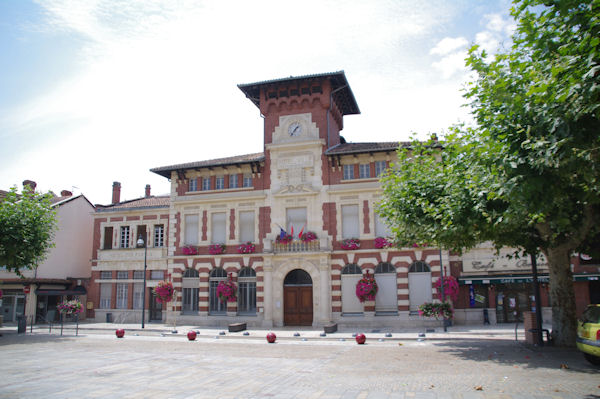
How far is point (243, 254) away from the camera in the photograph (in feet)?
95.7

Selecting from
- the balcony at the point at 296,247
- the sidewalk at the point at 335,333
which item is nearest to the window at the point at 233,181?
the balcony at the point at 296,247

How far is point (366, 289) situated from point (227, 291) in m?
8.61

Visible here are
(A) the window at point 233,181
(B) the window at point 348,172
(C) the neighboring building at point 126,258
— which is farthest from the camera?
(C) the neighboring building at point 126,258

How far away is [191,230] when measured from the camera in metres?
31.1

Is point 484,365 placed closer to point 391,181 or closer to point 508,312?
point 391,181

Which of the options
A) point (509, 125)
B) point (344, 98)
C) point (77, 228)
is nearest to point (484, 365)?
point (509, 125)

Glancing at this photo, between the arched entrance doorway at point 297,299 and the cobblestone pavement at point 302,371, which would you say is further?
the arched entrance doorway at point 297,299

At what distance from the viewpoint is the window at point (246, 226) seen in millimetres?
29750

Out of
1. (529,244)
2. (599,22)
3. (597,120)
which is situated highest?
(599,22)

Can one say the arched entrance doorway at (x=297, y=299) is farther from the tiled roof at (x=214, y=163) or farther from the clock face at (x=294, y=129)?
the clock face at (x=294, y=129)

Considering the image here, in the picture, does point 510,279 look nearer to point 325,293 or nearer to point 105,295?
point 325,293

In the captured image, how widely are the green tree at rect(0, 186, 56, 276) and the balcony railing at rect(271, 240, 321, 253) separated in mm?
13007

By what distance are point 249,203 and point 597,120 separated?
75.6 ft

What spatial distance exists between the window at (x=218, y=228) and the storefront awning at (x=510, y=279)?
15.0 metres
